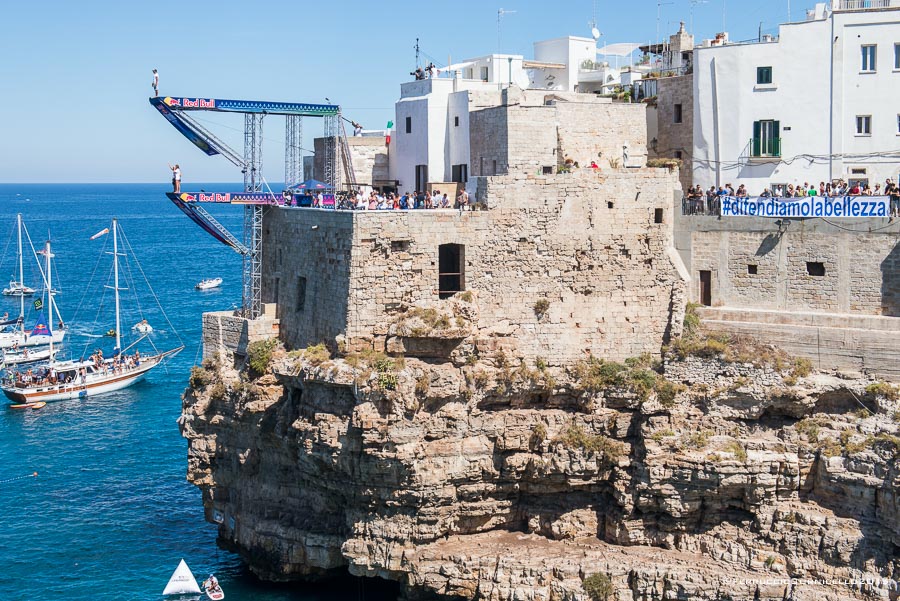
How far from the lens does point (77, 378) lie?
7069 cm

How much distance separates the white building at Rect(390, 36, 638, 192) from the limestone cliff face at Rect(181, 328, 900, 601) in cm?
1046

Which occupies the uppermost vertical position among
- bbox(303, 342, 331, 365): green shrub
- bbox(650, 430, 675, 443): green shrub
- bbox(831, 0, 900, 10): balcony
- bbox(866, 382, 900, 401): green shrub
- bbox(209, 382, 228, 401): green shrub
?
bbox(831, 0, 900, 10): balcony

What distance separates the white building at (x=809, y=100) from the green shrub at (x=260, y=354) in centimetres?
1754

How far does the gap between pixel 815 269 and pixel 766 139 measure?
6197 millimetres

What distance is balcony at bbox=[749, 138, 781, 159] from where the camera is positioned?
41406 mm

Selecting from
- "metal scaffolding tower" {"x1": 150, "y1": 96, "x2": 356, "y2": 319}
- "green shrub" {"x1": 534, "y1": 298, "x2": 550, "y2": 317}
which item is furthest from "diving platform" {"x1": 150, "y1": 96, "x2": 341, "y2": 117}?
"green shrub" {"x1": 534, "y1": 298, "x2": 550, "y2": 317}

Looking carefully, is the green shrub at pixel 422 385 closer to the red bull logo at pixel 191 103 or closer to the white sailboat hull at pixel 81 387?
the red bull logo at pixel 191 103

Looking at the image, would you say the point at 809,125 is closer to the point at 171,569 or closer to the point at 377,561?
Answer: the point at 377,561

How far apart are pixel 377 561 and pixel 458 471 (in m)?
3.85

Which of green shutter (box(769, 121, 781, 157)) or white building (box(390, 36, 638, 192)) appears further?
white building (box(390, 36, 638, 192))

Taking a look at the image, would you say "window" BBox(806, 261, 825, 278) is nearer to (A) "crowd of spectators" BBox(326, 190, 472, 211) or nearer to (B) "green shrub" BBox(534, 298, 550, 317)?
(B) "green shrub" BBox(534, 298, 550, 317)

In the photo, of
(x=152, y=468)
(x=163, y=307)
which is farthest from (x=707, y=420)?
(x=163, y=307)

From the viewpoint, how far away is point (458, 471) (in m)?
35.2

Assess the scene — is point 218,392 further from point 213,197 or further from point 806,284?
point 806,284
